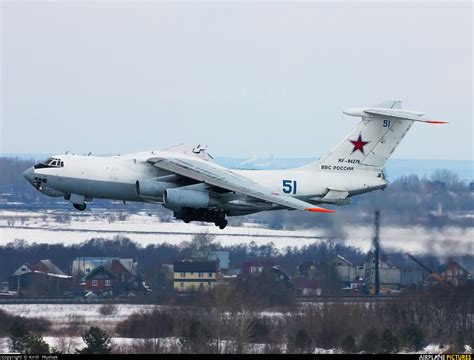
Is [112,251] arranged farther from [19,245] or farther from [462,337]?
[462,337]

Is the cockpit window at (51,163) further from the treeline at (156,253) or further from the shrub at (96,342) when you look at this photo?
the treeline at (156,253)

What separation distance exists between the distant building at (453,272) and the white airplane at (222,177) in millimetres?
3094

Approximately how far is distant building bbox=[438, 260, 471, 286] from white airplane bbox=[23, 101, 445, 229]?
3.09 meters

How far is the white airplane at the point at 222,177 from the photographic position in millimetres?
41000

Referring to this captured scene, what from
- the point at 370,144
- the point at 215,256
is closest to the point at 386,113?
the point at 370,144

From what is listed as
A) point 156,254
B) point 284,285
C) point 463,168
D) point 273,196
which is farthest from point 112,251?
point 463,168

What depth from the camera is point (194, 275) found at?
4456cm

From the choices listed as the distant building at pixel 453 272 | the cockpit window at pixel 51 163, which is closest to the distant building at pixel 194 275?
the cockpit window at pixel 51 163

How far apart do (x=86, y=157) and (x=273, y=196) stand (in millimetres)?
4800

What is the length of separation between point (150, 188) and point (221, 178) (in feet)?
5.73

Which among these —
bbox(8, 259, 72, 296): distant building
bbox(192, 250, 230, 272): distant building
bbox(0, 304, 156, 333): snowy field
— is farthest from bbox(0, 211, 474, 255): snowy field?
bbox(0, 304, 156, 333): snowy field

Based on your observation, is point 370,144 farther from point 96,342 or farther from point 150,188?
point 96,342

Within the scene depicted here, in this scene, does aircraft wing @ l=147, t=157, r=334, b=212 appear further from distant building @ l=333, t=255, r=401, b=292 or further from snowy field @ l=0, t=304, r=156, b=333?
distant building @ l=333, t=255, r=401, b=292

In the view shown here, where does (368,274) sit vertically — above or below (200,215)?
below
